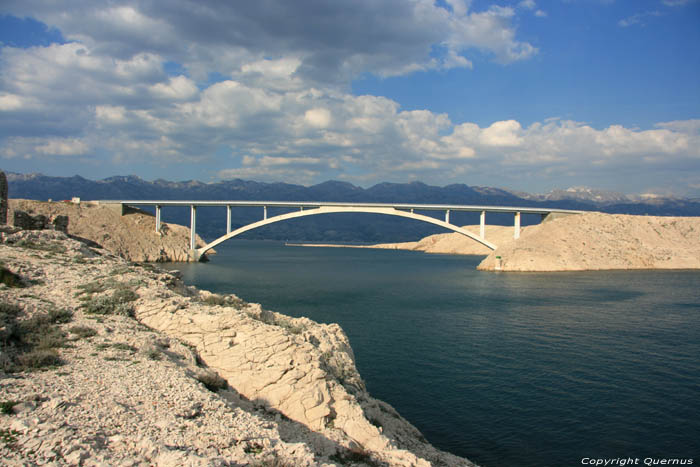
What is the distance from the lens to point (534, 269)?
5441cm

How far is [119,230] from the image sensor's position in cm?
5906

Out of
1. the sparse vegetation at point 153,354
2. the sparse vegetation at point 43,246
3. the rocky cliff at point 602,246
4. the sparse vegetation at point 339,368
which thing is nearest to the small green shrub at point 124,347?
the sparse vegetation at point 153,354

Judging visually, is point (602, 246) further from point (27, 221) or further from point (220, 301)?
point (27, 221)

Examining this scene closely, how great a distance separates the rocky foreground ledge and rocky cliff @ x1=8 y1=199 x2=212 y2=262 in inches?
1920

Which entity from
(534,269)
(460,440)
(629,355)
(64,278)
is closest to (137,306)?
(64,278)

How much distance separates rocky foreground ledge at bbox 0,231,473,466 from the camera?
5297 millimetres

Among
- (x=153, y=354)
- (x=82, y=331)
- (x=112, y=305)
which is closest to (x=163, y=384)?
(x=153, y=354)

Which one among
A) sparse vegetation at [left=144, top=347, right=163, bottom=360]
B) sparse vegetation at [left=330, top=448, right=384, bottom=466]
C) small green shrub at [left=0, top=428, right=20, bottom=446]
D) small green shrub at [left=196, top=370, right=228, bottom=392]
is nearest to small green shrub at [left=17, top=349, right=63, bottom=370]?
sparse vegetation at [left=144, top=347, right=163, bottom=360]

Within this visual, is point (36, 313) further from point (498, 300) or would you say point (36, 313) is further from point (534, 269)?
point (534, 269)

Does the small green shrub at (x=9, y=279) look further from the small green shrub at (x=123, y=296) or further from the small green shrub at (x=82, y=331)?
the small green shrub at (x=82, y=331)

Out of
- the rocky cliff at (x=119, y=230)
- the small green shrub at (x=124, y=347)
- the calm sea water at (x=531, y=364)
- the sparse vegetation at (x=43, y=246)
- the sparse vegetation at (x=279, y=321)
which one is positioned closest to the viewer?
the small green shrub at (x=124, y=347)

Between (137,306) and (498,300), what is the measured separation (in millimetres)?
28374

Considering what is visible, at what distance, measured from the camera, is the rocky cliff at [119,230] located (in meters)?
55.1

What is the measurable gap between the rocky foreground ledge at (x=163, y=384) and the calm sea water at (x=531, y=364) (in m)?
3.09
